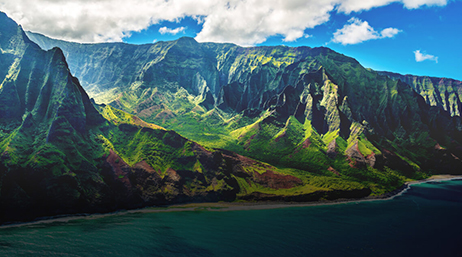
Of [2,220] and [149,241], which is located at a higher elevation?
[2,220]

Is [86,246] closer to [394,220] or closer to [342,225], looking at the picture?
[342,225]

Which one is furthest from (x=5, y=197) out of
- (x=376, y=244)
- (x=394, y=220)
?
(x=394, y=220)

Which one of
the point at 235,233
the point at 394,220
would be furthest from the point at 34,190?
the point at 394,220

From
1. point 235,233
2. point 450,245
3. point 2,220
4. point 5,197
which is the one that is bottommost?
point 450,245

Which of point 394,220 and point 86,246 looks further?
point 394,220

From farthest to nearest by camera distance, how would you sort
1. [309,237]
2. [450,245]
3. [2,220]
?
1. [2,220]
2. [309,237]
3. [450,245]

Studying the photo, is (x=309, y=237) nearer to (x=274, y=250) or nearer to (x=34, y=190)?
(x=274, y=250)

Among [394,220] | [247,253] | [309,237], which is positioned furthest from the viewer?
[394,220]
